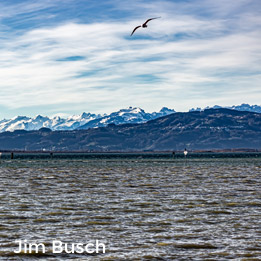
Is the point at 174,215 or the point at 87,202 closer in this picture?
the point at 174,215

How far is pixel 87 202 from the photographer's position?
40.2 metres

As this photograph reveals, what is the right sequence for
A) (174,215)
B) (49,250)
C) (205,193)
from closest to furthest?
(49,250), (174,215), (205,193)

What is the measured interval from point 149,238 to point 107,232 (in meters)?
2.74

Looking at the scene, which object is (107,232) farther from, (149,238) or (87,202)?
(87,202)

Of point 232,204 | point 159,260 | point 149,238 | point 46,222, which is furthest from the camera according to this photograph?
point 232,204

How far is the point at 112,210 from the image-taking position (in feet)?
115

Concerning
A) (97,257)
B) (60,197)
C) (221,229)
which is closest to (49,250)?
(97,257)

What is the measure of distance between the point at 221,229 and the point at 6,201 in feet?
65.2

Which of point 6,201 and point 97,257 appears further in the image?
Result: point 6,201

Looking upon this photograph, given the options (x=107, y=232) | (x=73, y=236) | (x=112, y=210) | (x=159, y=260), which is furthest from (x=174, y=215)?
(x=159, y=260)

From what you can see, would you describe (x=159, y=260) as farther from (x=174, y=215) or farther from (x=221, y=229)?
(x=174, y=215)

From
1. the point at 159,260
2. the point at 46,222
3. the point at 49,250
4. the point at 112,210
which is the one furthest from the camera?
the point at 112,210

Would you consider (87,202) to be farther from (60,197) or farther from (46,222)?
(46,222)

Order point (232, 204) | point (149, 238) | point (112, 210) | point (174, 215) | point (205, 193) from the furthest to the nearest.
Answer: point (205, 193) → point (232, 204) → point (112, 210) → point (174, 215) → point (149, 238)
